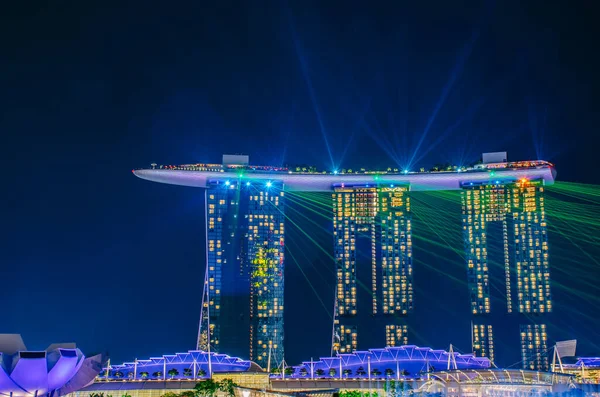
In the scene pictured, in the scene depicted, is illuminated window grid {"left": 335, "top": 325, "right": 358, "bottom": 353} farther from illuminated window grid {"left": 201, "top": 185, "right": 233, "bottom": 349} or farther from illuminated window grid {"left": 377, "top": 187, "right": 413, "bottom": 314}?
illuminated window grid {"left": 201, "top": 185, "right": 233, "bottom": 349}

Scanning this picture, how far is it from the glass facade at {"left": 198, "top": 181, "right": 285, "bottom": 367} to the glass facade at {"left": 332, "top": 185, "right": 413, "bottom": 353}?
6.29m

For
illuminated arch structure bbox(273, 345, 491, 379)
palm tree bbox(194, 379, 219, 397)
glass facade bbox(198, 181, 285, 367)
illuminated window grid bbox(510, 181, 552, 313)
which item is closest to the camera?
palm tree bbox(194, 379, 219, 397)

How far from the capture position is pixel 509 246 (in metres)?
70.8

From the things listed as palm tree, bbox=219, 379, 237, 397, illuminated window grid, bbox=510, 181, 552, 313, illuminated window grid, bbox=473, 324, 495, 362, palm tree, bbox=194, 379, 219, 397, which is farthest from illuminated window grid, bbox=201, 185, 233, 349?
illuminated window grid, bbox=510, 181, 552, 313

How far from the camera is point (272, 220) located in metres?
69.6

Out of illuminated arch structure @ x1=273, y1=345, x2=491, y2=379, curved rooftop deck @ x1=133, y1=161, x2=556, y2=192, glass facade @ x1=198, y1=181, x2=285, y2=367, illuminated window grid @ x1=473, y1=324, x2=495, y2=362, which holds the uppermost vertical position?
curved rooftop deck @ x1=133, y1=161, x2=556, y2=192

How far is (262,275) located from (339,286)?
312 inches

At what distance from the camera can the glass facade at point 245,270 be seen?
217ft

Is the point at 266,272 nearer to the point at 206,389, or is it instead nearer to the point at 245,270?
the point at 245,270

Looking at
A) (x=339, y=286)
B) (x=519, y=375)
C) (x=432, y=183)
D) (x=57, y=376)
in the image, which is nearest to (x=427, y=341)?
(x=339, y=286)

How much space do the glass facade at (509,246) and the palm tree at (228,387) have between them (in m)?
27.9

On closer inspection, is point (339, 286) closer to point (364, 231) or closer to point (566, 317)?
point (364, 231)

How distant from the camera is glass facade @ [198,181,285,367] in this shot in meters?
66.2

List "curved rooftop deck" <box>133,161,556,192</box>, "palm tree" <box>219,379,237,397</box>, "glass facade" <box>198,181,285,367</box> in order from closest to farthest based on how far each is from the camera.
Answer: "palm tree" <box>219,379,237,397</box> → "glass facade" <box>198,181,285,367</box> → "curved rooftop deck" <box>133,161,556,192</box>
